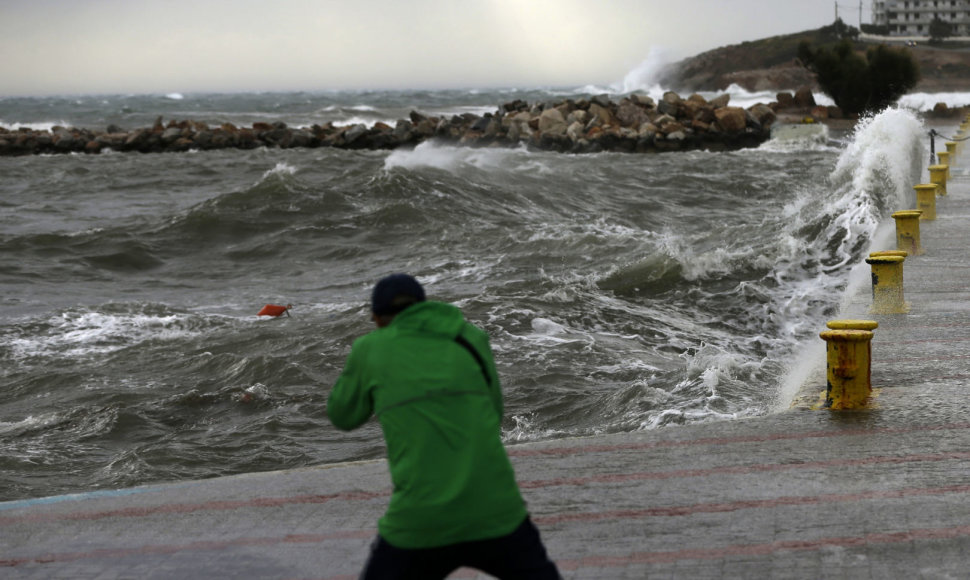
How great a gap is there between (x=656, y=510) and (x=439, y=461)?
217 centimetres

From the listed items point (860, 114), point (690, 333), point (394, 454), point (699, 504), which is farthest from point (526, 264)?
point (860, 114)

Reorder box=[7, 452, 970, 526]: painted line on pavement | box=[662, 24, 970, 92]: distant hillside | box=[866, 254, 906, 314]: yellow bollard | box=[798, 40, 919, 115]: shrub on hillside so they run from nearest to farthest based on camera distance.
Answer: box=[7, 452, 970, 526]: painted line on pavement
box=[866, 254, 906, 314]: yellow bollard
box=[798, 40, 919, 115]: shrub on hillside
box=[662, 24, 970, 92]: distant hillside

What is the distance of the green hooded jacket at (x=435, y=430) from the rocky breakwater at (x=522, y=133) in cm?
3177

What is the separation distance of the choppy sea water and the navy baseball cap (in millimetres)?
4108

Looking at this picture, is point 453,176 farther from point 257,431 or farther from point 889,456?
point 889,456

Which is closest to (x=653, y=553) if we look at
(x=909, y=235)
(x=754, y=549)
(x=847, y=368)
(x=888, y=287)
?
(x=754, y=549)

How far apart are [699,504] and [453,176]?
1920 cm

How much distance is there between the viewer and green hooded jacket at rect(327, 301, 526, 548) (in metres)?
2.86

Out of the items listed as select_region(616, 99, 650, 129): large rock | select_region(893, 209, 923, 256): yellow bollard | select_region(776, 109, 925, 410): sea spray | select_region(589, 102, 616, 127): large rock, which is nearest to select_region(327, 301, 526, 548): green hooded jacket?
select_region(776, 109, 925, 410): sea spray

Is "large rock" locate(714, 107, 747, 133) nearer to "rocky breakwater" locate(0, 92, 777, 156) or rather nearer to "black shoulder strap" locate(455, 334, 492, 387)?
"rocky breakwater" locate(0, 92, 777, 156)

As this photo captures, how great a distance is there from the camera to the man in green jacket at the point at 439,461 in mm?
2861

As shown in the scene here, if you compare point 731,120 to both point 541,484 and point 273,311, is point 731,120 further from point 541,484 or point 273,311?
point 541,484

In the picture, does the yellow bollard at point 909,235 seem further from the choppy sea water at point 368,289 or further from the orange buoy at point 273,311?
the orange buoy at point 273,311

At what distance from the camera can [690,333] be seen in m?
10.2
